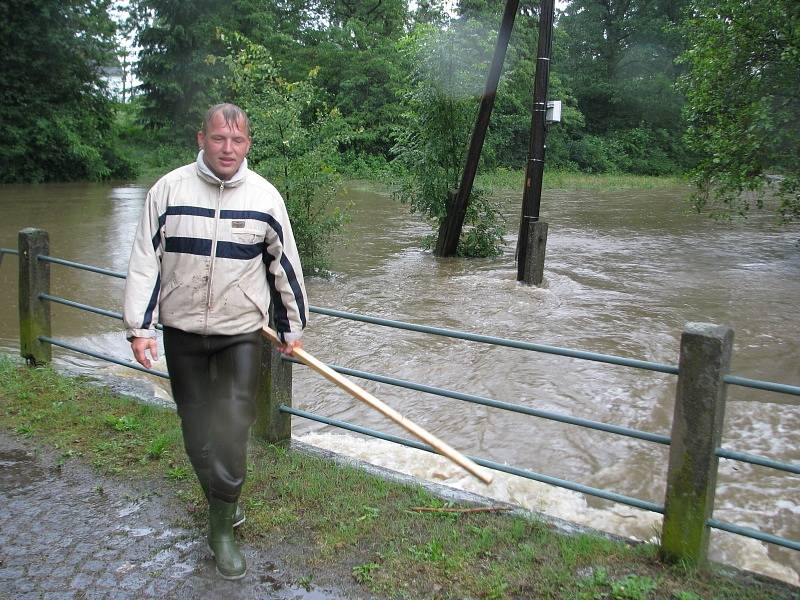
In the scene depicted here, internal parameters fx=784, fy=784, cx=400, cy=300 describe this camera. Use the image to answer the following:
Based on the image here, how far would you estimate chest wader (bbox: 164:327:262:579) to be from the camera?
A: 3.38 m

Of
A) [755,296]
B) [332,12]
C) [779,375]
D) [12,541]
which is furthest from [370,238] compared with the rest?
[332,12]

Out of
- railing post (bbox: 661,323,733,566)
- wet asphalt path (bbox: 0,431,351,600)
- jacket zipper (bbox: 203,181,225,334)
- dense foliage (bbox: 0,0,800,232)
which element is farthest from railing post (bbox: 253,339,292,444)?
dense foliage (bbox: 0,0,800,232)

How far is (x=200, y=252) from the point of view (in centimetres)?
328

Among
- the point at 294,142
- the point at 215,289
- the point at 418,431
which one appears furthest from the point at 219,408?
the point at 294,142

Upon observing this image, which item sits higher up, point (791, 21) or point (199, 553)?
point (791, 21)

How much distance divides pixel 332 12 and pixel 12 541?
45724 millimetres

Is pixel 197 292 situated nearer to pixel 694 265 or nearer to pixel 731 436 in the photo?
pixel 731 436

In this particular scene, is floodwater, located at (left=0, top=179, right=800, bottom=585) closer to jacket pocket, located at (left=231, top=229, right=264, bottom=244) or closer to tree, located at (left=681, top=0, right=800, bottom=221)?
tree, located at (left=681, top=0, right=800, bottom=221)

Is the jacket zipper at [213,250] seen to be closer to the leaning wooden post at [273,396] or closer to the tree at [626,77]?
the leaning wooden post at [273,396]

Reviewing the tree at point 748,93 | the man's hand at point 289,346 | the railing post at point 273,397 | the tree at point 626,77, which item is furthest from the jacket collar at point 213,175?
the tree at point 626,77

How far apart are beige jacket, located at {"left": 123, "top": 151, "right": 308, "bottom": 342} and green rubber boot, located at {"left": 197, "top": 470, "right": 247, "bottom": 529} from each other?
26.6 inches

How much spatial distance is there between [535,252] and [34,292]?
26.3 ft

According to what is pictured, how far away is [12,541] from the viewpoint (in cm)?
370

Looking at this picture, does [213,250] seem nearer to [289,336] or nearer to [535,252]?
[289,336]
